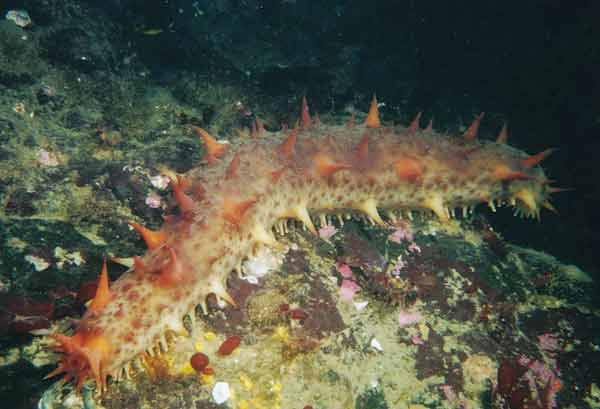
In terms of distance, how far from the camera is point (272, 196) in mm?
3102

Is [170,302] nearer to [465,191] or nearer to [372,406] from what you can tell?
[372,406]

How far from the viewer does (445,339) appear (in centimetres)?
308

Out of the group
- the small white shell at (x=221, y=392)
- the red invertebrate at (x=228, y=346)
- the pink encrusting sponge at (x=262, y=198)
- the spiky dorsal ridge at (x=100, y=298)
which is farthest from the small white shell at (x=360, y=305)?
the spiky dorsal ridge at (x=100, y=298)

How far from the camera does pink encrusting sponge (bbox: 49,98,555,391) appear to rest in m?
2.13

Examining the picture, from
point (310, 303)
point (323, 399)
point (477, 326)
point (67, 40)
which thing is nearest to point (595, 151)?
point (477, 326)

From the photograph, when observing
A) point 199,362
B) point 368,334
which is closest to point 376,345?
point 368,334

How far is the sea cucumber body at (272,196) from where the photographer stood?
2.19m

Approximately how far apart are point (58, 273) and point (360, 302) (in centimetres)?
241

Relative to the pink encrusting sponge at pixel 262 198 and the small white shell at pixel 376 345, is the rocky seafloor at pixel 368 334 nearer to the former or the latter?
the small white shell at pixel 376 345

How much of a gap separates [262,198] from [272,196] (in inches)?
4.7

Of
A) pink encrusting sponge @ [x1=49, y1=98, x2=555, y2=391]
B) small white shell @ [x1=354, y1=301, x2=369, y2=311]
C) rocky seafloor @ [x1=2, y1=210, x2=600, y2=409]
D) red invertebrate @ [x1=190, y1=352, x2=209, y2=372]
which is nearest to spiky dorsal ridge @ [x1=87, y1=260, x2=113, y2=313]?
pink encrusting sponge @ [x1=49, y1=98, x2=555, y2=391]

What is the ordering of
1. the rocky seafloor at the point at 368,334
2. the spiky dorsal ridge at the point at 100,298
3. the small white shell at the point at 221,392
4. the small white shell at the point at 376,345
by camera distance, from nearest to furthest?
the spiky dorsal ridge at the point at 100,298 → the small white shell at the point at 221,392 → the rocky seafloor at the point at 368,334 → the small white shell at the point at 376,345

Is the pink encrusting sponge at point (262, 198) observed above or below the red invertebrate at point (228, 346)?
above

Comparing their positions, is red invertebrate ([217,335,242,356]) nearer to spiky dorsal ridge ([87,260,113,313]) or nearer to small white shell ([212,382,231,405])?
small white shell ([212,382,231,405])
